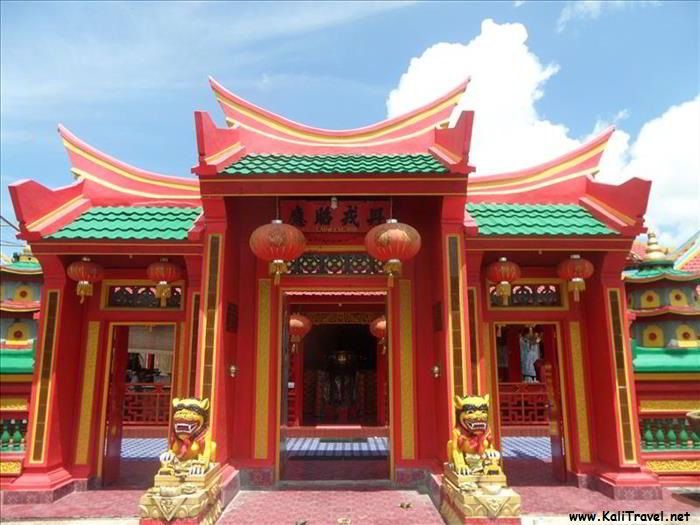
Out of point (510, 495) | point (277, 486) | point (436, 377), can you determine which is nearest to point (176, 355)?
point (277, 486)

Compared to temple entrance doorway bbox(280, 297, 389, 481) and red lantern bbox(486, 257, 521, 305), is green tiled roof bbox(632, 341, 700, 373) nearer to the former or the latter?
red lantern bbox(486, 257, 521, 305)

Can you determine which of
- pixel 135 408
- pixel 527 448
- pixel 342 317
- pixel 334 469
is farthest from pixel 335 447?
pixel 135 408

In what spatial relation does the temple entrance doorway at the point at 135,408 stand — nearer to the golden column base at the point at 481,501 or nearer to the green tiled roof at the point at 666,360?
the golden column base at the point at 481,501

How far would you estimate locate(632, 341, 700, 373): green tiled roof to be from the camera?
25.2ft

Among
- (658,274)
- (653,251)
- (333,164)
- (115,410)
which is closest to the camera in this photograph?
(333,164)

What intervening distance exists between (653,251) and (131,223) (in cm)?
1068

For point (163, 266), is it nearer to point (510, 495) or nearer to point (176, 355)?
point (176, 355)

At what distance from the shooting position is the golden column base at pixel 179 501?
510 cm

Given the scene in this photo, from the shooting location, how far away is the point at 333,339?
18.6 metres

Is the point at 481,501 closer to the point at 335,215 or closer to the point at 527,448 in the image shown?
the point at 335,215

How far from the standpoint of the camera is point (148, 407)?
48.8 feet

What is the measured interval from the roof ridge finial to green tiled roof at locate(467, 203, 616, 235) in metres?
3.84

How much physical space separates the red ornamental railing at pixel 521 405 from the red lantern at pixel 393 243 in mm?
9416

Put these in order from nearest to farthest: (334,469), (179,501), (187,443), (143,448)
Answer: (179,501)
(187,443)
(334,469)
(143,448)
